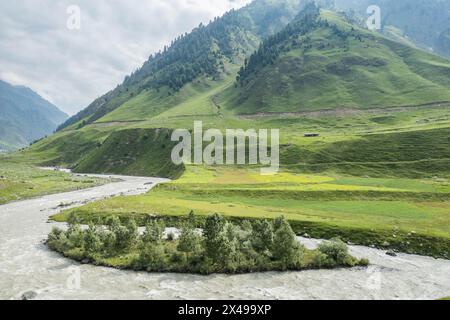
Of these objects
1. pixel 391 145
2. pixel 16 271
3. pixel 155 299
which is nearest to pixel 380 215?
pixel 155 299

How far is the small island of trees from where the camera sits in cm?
4659

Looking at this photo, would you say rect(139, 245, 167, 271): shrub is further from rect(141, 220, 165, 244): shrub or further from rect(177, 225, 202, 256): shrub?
rect(141, 220, 165, 244): shrub

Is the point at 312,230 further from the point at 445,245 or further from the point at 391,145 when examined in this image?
the point at 391,145

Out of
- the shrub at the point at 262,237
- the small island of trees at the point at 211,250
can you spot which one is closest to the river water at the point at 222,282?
the small island of trees at the point at 211,250

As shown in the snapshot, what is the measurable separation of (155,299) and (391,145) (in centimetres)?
12316

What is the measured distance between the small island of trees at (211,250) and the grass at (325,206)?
1173 centimetres

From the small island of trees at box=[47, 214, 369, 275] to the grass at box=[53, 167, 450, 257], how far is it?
1173 centimetres

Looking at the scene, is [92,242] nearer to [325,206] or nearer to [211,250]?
[211,250]

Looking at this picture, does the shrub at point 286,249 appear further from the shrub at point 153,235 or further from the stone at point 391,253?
the shrub at point 153,235

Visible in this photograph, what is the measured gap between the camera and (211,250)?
47.9m

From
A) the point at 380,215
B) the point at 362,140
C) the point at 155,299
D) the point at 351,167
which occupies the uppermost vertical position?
the point at 362,140

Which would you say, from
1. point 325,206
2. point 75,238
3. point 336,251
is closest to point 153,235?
point 75,238

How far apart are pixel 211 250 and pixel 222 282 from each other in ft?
19.9

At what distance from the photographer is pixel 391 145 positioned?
140 meters
